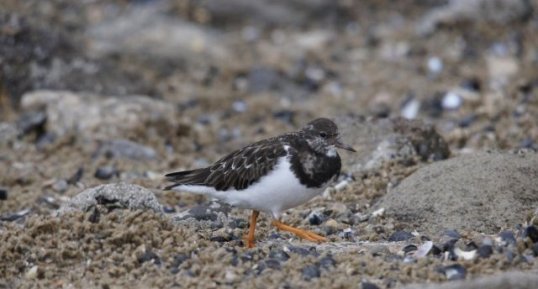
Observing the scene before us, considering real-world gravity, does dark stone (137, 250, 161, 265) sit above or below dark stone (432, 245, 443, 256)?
below

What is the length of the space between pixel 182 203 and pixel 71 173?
1.43 m

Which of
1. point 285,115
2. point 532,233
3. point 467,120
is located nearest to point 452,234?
point 532,233

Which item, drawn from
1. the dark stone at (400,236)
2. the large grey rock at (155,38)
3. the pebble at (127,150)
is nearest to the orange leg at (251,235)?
the dark stone at (400,236)

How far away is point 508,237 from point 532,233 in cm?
14

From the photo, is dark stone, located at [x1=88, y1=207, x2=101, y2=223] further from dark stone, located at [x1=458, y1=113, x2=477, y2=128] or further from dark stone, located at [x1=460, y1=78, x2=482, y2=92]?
dark stone, located at [x1=460, y1=78, x2=482, y2=92]

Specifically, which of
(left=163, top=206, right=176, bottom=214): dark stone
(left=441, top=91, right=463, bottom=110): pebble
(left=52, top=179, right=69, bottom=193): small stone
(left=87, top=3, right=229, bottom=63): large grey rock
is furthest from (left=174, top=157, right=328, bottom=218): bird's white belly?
(left=87, top=3, right=229, bottom=63): large grey rock

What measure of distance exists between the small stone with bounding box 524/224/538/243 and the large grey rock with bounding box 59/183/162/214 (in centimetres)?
232

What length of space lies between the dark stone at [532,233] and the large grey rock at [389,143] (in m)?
2.32

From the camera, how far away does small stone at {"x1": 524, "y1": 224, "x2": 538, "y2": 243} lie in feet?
18.0

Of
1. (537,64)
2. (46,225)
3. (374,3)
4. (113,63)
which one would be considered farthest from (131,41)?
(46,225)

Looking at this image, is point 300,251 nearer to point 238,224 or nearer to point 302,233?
point 302,233

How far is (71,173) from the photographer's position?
867 cm

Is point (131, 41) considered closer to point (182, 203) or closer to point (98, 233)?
point (182, 203)

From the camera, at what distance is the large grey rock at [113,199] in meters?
6.09
